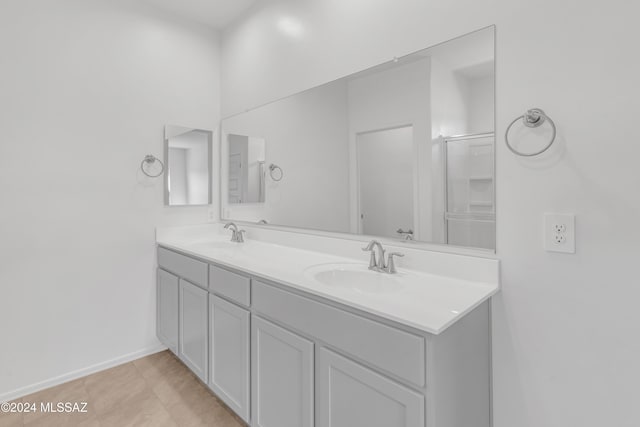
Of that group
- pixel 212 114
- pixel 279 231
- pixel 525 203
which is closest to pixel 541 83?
pixel 525 203

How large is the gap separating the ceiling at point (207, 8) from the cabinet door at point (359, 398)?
250 cm

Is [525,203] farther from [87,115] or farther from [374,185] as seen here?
[87,115]

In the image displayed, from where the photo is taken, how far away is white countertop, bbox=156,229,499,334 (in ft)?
3.17

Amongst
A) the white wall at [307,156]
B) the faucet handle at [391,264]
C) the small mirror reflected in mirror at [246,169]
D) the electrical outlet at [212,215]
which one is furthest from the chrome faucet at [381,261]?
the electrical outlet at [212,215]

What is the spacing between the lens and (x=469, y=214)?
52.1 inches

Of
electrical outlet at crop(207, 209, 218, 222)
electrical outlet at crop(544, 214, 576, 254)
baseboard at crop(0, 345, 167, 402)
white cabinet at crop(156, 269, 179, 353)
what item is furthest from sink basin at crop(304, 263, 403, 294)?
baseboard at crop(0, 345, 167, 402)

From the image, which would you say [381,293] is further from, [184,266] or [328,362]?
[184,266]

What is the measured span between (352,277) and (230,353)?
0.75m

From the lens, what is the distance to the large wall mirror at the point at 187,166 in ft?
8.36

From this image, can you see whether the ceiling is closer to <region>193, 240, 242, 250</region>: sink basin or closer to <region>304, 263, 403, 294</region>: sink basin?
<region>193, 240, 242, 250</region>: sink basin

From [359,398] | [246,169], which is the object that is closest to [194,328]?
[246,169]

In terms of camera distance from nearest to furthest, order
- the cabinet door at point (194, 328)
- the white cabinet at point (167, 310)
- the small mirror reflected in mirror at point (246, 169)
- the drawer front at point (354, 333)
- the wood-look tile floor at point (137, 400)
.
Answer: the drawer front at point (354, 333) → the wood-look tile floor at point (137, 400) → the cabinet door at point (194, 328) → the white cabinet at point (167, 310) → the small mirror reflected in mirror at point (246, 169)

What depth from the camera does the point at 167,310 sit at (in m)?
2.33

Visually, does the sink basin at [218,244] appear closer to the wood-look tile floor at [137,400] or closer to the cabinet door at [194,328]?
the cabinet door at [194,328]
